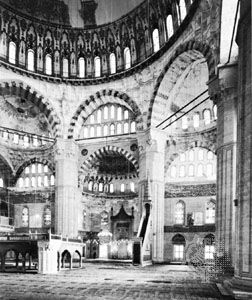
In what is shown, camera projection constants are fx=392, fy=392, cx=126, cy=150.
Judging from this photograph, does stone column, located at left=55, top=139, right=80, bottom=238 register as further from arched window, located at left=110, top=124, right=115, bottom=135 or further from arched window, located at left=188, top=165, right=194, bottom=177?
arched window, located at left=188, top=165, right=194, bottom=177

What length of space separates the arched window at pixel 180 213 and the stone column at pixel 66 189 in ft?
22.5

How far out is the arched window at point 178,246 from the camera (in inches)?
1018

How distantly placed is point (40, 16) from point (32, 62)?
305 centimetres

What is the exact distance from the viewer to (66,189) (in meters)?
26.7

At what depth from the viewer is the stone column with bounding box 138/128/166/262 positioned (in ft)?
77.7

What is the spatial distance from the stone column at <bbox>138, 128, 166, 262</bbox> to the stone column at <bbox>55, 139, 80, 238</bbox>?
5188mm

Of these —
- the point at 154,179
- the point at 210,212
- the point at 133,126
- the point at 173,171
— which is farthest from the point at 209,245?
the point at 133,126

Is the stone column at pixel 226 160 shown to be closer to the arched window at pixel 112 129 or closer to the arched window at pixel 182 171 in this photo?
the arched window at pixel 182 171

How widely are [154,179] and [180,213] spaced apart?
4.12 metres

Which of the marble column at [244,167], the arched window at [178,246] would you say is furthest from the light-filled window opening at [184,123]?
the marble column at [244,167]

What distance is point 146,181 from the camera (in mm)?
23891

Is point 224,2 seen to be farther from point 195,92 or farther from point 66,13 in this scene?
point 66,13

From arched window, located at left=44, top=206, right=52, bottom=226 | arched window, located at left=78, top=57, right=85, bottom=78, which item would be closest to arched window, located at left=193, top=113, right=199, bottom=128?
arched window, located at left=78, top=57, right=85, bottom=78

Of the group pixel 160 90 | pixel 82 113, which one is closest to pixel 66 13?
pixel 82 113
